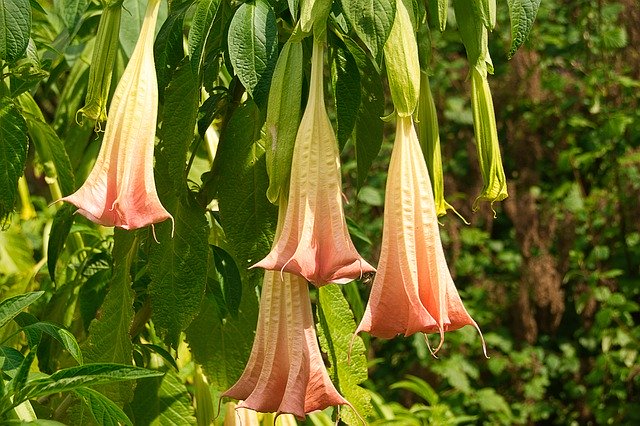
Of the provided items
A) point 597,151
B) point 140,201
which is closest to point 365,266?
point 140,201

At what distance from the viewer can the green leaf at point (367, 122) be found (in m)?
0.85

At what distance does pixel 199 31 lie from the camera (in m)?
0.77

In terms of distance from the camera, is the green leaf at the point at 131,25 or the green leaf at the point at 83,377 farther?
the green leaf at the point at 131,25

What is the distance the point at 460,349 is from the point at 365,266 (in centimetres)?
220

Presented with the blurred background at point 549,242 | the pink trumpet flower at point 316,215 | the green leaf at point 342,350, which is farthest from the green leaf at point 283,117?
the blurred background at point 549,242

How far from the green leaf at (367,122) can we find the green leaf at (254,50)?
107 mm

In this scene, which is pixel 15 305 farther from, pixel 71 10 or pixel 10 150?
pixel 71 10

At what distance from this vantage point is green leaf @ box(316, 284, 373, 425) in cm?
87

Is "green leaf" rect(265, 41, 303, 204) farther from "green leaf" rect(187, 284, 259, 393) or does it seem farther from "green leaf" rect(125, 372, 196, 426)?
"green leaf" rect(125, 372, 196, 426)

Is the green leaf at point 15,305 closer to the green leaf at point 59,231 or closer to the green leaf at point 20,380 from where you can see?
the green leaf at point 20,380

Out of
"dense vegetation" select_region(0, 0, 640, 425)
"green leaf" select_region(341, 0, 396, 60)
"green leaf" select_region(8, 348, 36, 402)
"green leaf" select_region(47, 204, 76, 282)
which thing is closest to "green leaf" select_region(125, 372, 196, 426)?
"dense vegetation" select_region(0, 0, 640, 425)

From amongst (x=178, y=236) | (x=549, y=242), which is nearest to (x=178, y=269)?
(x=178, y=236)

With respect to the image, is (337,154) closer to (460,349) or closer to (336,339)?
(336,339)

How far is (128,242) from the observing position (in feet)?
2.98
